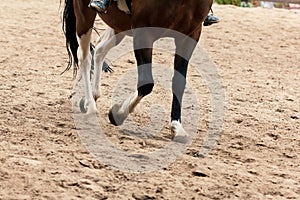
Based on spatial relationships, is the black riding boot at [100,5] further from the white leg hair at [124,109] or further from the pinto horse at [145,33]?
the white leg hair at [124,109]

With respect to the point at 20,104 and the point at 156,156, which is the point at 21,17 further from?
the point at 156,156

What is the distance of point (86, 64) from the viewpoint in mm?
6754

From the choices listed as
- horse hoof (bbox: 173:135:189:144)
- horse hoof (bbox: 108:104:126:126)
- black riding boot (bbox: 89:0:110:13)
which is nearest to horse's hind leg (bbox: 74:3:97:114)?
horse hoof (bbox: 108:104:126:126)

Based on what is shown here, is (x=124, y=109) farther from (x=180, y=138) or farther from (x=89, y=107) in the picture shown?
(x=89, y=107)

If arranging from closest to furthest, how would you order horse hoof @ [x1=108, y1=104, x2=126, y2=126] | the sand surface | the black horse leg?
the sand surface < the black horse leg < horse hoof @ [x1=108, y1=104, x2=126, y2=126]

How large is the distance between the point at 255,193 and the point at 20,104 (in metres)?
2.99

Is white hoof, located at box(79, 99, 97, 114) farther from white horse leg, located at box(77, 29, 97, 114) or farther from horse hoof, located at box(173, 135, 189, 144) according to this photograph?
horse hoof, located at box(173, 135, 189, 144)

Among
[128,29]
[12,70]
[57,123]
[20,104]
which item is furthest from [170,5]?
[12,70]

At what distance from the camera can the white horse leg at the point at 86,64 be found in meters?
6.56

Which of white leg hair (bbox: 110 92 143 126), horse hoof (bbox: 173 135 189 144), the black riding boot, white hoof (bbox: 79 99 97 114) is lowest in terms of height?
white hoof (bbox: 79 99 97 114)

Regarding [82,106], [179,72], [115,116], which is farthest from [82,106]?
[179,72]

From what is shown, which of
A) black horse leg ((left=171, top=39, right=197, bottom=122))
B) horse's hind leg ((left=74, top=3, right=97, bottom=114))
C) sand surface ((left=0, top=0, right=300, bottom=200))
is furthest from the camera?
horse's hind leg ((left=74, top=3, right=97, bottom=114))

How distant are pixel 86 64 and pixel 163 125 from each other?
108cm

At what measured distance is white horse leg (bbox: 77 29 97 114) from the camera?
21.5 ft
